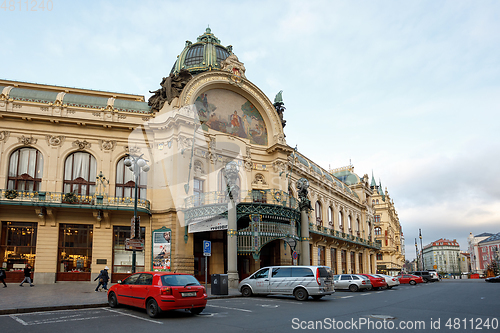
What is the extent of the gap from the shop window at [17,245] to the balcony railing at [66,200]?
1809 millimetres

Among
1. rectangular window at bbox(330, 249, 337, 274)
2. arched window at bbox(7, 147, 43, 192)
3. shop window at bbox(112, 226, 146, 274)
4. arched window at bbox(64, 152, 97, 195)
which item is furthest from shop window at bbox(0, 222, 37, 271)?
rectangular window at bbox(330, 249, 337, 274)

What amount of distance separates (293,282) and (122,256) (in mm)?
14010

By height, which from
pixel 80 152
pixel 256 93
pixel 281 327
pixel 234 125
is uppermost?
pixel 256 93

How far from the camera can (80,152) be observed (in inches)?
1126

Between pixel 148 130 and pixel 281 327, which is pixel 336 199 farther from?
pixel 281 327

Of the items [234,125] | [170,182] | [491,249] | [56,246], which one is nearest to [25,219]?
[56,246]

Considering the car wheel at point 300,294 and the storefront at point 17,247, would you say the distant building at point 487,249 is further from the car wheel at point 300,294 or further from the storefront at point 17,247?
the storefront at point 17,247

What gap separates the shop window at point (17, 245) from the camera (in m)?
25.3

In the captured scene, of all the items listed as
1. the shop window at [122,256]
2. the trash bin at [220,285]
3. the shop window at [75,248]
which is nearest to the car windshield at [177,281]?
the trash bin at [220,285]

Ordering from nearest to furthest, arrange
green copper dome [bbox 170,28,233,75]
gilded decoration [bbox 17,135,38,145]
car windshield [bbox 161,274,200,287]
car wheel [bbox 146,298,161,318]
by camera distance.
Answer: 1. car wheel [bbox 146,298,161,318]
2. car windshield [bbox 161,274,200,287]
3. gilded decoration [bbox 17,135,38,145]
4. green copper dome [bbox 170,28,233,75]

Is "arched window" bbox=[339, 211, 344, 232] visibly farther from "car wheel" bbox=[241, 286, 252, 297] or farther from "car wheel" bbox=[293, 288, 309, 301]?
"car wheel" bbox=[293, 288, 309, 301]

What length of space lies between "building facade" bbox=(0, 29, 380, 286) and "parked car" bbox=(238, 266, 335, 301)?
14.2 ft

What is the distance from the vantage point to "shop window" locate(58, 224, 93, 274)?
1039 inches

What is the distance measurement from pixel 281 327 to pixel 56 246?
20.8 metres
